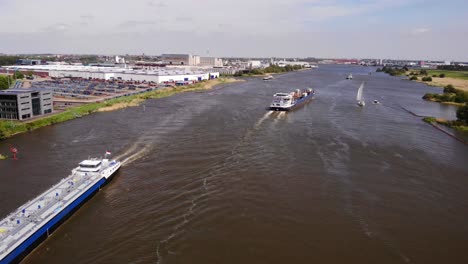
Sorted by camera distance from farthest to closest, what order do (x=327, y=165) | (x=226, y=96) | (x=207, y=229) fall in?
(x=226, y=96) → (x=327, y=165) → (x=207, y=229)

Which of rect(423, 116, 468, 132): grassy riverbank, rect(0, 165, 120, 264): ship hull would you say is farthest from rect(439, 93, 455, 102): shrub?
rect(0, 165, 120, 264): ship hull

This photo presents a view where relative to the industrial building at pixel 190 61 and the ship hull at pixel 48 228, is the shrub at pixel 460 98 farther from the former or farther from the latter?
the industrial building at pixel 190 61

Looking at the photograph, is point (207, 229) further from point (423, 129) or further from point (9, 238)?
point (423, 129)

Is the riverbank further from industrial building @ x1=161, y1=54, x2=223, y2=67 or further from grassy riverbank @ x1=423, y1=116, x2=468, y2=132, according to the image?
industrial building @ x1=161, y1=54, x2=223, y2=67

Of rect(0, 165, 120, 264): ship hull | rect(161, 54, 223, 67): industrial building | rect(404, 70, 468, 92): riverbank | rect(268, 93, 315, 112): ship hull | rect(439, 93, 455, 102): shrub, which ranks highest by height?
rect(161, 54, 223, 67): industrial building

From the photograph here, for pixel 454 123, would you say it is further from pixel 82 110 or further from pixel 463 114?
pixel 82 110

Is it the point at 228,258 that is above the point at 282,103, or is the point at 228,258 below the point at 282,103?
below

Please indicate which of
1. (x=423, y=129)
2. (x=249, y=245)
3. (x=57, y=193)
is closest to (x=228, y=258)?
(x=249, y=245)
